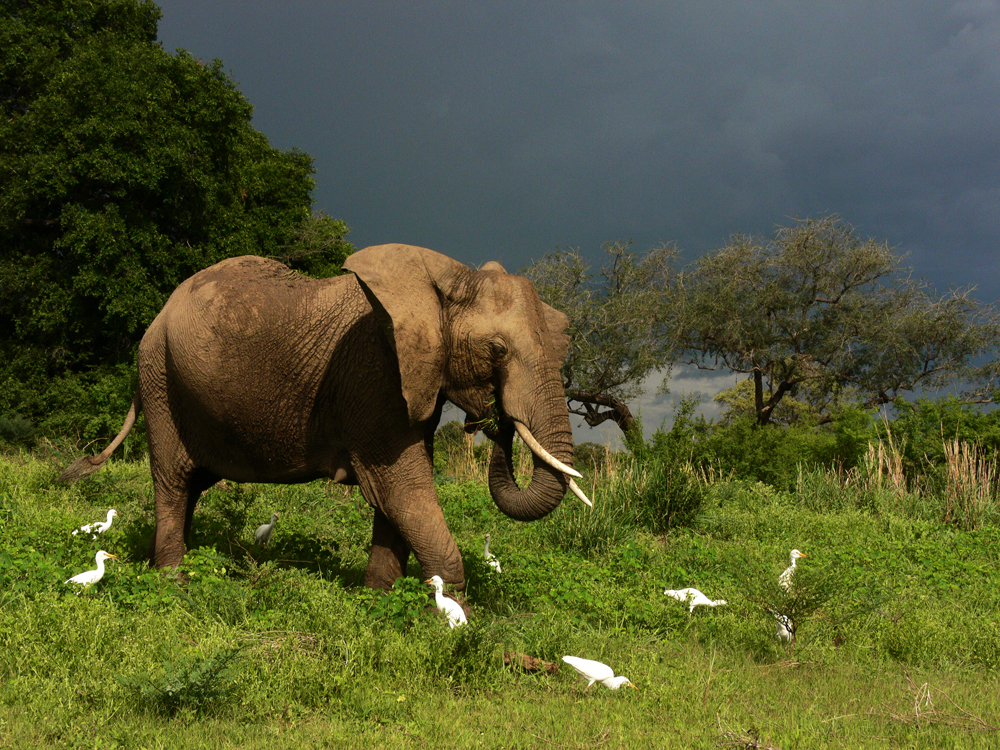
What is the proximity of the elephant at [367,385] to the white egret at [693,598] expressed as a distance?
75.6 inches

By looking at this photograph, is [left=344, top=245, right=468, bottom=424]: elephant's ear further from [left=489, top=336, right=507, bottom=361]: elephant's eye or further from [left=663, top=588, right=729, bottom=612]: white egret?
[left=663, top=588, right=729, bottom=612]: white egret

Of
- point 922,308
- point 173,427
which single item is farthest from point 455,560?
point 922,308

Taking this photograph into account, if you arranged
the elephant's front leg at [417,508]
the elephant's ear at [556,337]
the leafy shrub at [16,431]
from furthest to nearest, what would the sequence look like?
the leafy shrub at [16,431] < the elephant's front leg at [417,508] < the elephant's ear at [556,337]

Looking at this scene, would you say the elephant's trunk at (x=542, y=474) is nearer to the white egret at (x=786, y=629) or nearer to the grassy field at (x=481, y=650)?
the grassy field at (x=481, y=650)

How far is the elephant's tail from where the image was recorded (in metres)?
6.91

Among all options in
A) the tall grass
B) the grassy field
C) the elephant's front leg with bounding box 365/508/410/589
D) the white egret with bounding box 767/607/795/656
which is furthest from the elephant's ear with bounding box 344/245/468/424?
the tall grass

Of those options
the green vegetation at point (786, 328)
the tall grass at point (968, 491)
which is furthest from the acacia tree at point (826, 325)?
the tall grass at point (968, 491)

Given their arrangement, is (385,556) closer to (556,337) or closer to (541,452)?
(541,452)

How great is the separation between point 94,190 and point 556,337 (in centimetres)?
1819

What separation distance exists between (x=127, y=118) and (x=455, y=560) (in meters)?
17.5

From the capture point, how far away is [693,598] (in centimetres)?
625

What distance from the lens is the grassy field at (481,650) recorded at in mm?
3859

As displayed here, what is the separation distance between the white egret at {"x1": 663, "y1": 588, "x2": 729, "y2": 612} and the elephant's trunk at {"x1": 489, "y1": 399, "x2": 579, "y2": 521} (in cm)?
188

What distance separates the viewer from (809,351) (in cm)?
2927
